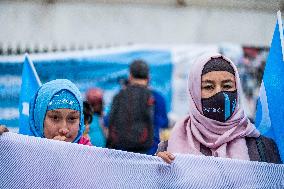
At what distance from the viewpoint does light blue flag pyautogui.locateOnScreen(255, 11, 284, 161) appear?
334 centimetres

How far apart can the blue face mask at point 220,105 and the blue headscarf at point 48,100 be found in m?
Result: 0.65

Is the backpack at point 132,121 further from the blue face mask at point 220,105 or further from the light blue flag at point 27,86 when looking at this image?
the blue face mask at point 220,105

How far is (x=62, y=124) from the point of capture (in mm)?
3271

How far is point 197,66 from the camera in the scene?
3.44 m

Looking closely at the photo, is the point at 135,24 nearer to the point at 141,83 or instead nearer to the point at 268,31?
the point at 268,31

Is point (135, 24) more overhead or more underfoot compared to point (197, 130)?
more overhead

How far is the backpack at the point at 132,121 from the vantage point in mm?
5422

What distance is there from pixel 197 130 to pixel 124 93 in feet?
7.42

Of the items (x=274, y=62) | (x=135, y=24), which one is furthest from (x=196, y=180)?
(x=135, y=24)

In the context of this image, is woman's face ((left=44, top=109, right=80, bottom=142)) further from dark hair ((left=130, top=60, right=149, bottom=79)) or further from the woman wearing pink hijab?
dark hair ((left=130, top=60, right=149, bottom=79))

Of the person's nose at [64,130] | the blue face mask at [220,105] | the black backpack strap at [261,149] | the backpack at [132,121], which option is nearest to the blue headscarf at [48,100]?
the person's nose at [64,130]

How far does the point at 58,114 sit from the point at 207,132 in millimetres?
754

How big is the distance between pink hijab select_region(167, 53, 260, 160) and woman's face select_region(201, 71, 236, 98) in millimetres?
31

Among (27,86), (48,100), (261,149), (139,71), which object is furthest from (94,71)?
(261,149)
